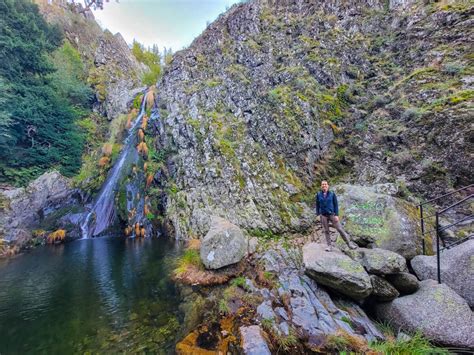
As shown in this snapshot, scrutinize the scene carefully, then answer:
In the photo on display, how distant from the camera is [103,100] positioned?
2675 cm

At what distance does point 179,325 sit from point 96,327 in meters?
2.15

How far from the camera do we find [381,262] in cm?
621

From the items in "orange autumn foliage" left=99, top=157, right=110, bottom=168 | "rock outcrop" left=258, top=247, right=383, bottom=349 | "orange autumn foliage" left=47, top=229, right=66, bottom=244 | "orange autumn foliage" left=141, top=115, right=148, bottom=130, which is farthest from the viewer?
"orange autumn foliage" left=141, top=115, right=148, bottom=130

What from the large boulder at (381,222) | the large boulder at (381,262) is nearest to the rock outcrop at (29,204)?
the large boulder at (381,222)

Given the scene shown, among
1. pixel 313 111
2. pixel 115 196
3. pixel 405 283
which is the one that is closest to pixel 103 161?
pixel 115 196

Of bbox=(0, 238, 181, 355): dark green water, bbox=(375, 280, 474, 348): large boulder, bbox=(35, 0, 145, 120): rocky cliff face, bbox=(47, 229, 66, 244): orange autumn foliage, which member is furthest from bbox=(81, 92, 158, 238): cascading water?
bbox=(375, 280, 474, 348): large boulder

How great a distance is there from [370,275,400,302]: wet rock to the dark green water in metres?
4.83

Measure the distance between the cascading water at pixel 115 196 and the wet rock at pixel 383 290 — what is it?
14955 mm

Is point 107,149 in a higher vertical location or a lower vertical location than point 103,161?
higher

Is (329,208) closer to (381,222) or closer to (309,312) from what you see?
(381,222)

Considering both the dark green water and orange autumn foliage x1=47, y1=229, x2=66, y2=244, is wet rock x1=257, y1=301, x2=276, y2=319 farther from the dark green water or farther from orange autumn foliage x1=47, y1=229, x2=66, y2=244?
orange autumn foliage x1=47, y1=229, x2=66, y2=244

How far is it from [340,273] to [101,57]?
36296mm

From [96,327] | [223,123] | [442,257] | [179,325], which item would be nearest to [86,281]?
[96,327]

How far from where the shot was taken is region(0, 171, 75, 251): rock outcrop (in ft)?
48.4
